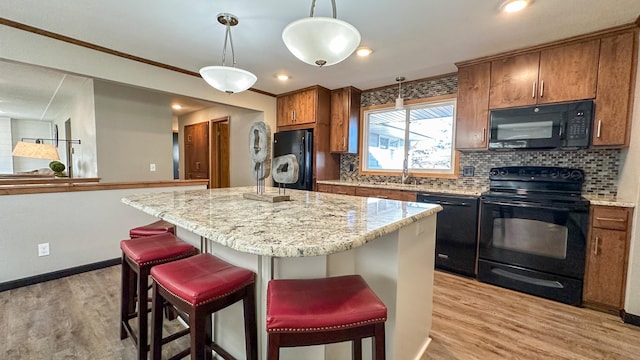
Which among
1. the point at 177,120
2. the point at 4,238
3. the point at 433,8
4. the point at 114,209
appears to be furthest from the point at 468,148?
the point at 177,120

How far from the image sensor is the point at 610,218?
2098 millimetres

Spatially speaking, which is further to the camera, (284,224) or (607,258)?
(607,258)

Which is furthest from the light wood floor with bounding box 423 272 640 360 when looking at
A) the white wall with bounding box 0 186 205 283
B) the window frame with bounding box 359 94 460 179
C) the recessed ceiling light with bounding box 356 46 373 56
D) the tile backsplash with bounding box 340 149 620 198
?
the white wall with bounding box 0 186 205 283

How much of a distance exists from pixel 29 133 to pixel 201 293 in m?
11.0

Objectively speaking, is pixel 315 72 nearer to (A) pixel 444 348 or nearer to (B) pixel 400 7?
(B) pixel 400 7

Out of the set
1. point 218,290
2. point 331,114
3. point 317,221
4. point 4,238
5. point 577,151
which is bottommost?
point 4,238

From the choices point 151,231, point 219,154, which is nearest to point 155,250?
point 151,231

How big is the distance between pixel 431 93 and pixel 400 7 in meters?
1.80

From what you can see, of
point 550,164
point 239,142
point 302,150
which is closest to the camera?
Answer: point 550,164

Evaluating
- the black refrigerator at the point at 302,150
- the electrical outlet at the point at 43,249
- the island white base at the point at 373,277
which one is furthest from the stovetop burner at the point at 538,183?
the electrical outlet at the point at 43,249

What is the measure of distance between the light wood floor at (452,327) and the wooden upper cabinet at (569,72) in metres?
1.85

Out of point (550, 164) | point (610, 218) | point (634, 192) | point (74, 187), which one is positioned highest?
point (550, 164)

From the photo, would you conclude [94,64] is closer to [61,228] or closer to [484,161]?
[61,228]

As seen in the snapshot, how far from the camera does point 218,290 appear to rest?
3.48 ft
